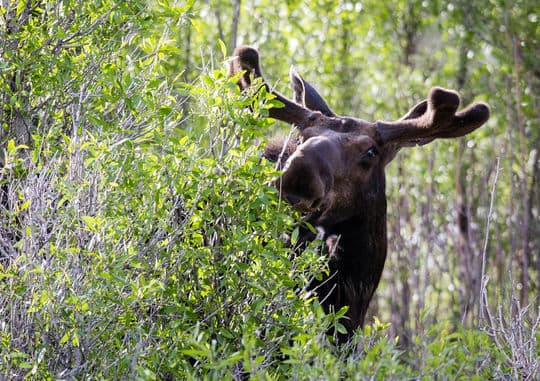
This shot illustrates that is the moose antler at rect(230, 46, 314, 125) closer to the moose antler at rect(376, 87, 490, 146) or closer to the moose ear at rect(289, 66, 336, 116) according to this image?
the moose ear at rect(289, 66, 336, 116)

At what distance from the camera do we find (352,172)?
6188mm

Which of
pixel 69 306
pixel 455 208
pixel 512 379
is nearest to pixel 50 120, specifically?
pixel 69 306

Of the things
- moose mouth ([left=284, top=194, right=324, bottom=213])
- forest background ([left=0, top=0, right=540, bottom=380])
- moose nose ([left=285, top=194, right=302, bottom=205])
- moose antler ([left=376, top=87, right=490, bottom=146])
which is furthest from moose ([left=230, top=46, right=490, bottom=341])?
forest background ([left=0, top=0, right=540, bottom=380])

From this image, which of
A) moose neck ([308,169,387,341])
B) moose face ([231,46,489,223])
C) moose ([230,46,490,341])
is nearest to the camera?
moose face ([231,46,489,223])

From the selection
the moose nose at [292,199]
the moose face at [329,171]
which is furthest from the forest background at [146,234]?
the moose face at [329,171]

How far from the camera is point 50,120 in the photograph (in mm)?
5574

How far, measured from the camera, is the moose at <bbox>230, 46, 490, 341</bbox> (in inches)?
238

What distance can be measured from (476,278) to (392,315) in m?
1.00

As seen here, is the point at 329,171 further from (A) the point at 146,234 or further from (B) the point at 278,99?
(A) the point at 146,234

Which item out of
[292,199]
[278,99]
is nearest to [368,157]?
[278,99]

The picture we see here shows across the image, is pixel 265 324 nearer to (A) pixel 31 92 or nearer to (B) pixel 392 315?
(A) pixel 31 92

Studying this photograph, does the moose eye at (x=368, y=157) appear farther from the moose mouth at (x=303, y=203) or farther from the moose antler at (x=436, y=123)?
the moose mouth at (x=303, y=203)

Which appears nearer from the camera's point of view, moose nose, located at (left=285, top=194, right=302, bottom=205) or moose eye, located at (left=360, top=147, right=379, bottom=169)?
moose nose, located at (left=285, top=194, right=302, bottom=205)

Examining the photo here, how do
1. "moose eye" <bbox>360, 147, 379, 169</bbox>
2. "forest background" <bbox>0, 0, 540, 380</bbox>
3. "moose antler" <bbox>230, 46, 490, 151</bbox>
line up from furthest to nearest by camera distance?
"moose antler" <bbox>230, 46, 490, 151</bbox> → "moose eye" <bbox>360, 147, 379, 169</bbox> → "forest background" <bbox>0, 0, 540, 380</bbox>
